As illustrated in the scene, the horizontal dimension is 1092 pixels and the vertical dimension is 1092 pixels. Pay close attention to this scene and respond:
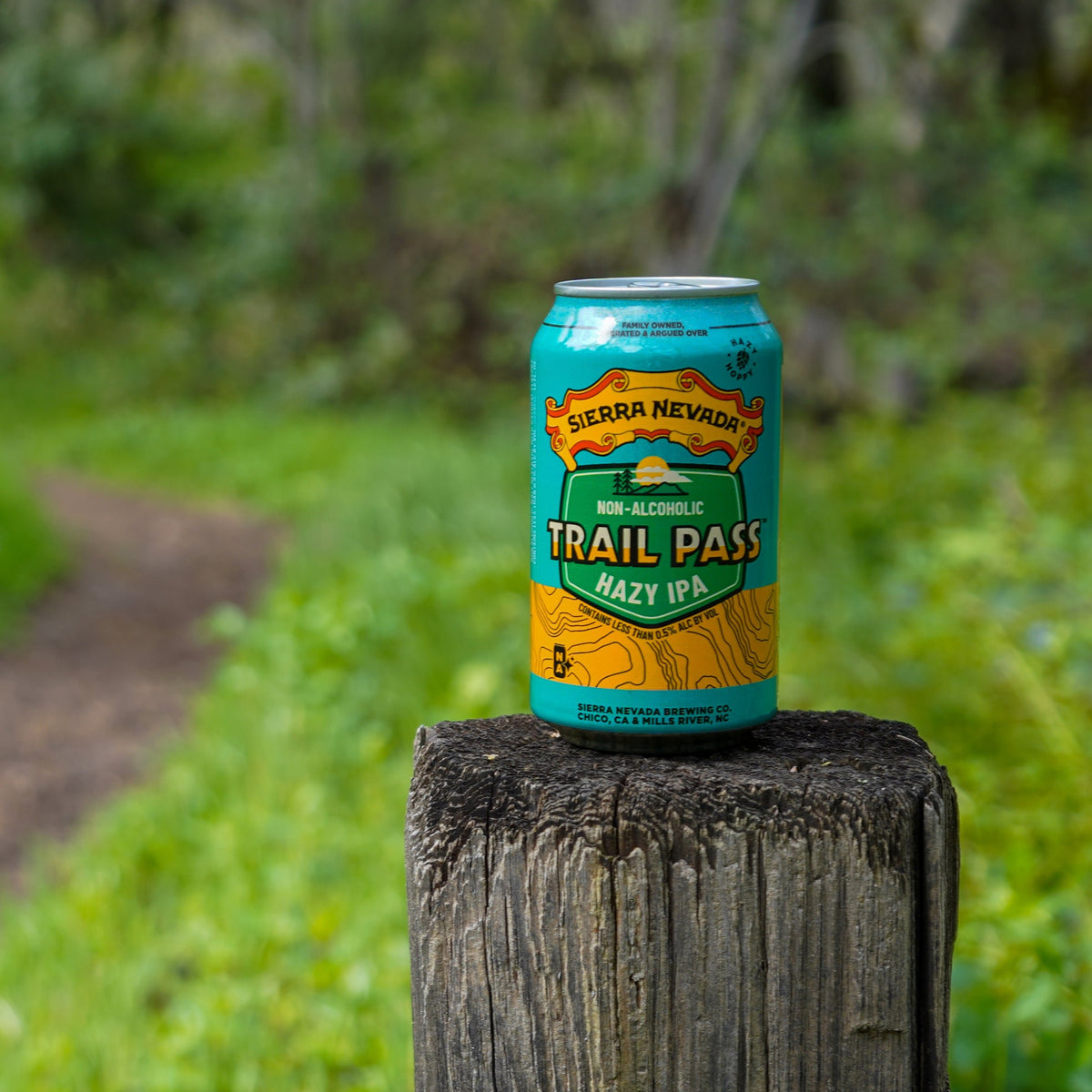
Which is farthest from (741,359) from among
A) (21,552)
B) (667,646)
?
(21,552)

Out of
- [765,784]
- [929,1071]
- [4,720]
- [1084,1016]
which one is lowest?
[4,720]

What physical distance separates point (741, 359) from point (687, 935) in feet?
1.85

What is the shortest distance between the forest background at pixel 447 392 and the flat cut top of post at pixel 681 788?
0.86 metres

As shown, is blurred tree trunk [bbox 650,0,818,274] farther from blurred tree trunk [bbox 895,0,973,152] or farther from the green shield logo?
the green shield logo

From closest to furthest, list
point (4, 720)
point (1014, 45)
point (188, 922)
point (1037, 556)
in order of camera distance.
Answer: point (188, 922) < point (1037, 556) < point (4, 720) < point (1014, 45)

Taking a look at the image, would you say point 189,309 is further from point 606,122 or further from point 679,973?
point 679,973

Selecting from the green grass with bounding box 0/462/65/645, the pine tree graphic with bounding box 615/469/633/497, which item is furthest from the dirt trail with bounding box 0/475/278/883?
the pine tree graphic with bounding box 615/469/633/497

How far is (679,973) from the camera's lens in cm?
133

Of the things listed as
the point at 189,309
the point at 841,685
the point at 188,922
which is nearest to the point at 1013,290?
the point at 841,685

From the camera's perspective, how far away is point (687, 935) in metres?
1.33

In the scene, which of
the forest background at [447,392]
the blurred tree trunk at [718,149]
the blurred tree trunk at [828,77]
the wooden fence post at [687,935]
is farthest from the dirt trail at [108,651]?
the blurred tree trunk at [828,77]

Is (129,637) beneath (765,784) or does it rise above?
beneath

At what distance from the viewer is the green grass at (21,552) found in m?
6.79

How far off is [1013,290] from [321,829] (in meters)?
6.28
